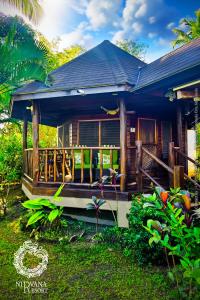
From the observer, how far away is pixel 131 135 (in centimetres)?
921

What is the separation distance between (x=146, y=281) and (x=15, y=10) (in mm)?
7330

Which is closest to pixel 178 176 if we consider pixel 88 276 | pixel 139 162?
pixel 139 162

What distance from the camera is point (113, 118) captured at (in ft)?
29.8

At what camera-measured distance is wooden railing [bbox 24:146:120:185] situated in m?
6.71

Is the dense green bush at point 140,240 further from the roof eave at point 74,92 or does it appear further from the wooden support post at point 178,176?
the roof eave at point 74,92

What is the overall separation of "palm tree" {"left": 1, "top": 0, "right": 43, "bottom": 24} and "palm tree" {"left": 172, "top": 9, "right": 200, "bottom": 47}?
15.9 meters

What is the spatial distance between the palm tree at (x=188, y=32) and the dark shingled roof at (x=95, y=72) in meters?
12.6

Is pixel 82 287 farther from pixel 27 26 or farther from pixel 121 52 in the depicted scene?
pixel 121 52

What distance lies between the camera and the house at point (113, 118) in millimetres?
6016

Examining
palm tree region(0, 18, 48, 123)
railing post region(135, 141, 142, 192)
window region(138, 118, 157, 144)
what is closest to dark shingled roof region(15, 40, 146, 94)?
A: palm tree region(0, 18, 48, 123)

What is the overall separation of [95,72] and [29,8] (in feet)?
8.54

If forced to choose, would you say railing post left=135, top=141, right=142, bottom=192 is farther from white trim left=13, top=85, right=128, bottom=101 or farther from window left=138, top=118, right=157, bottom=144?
window left=138, top=118, right=157, bottom=144

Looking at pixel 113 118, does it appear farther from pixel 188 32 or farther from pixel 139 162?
pixel 188 32

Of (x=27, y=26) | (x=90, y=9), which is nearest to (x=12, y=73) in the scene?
(x=27, y=26)
